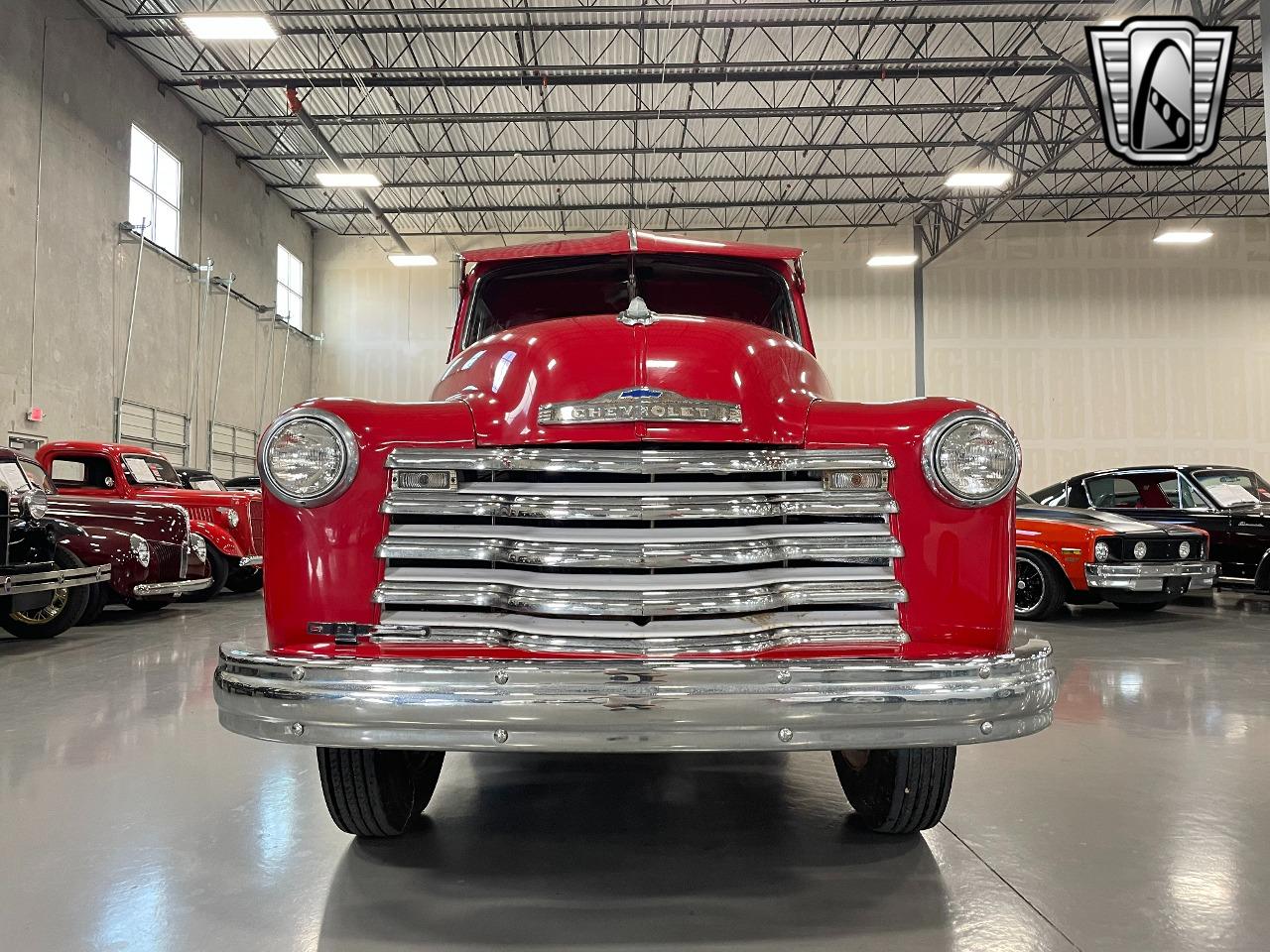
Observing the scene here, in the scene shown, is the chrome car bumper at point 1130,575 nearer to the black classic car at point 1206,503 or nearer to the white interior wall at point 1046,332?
the black classic car at point 1206,503

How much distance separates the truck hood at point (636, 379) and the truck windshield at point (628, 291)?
33.2 inches

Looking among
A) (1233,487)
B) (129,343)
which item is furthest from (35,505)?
(1233,487)

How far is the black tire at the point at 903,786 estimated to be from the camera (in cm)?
261

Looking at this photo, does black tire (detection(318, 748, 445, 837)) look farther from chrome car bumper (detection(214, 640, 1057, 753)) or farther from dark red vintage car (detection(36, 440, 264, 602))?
dark red vintage car (detection(36, 440, 264, 602))

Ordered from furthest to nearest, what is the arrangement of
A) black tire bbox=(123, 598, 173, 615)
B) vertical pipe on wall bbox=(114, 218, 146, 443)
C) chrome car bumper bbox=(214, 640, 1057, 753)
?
vertical pipe on wall bbox=(114, 218, 146, 443) < black tire bbox=(123, 598, 173, 615) < chrome car bumper bbox=(214, 640, 1057, 753)

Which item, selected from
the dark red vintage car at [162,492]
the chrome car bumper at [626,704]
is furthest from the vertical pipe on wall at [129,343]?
the chrome car bumper at [626,704]

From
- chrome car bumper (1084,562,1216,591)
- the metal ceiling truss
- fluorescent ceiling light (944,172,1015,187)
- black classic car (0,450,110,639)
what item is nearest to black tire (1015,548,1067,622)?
chrome car bumper (1084,562,1216,591)

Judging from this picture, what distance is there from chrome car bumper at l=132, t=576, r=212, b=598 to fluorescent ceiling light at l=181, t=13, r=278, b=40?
→ 657 centimetres

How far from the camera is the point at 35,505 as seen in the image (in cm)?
710

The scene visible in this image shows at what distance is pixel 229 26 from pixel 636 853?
1139cm

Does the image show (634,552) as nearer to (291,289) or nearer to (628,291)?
(628,291)

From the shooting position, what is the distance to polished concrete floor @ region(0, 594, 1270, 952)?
2.22m

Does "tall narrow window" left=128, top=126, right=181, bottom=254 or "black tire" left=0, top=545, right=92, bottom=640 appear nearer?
"black tire" left=0, top=545, right=92, bottom=640

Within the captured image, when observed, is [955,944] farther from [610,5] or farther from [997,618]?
[610,5]
